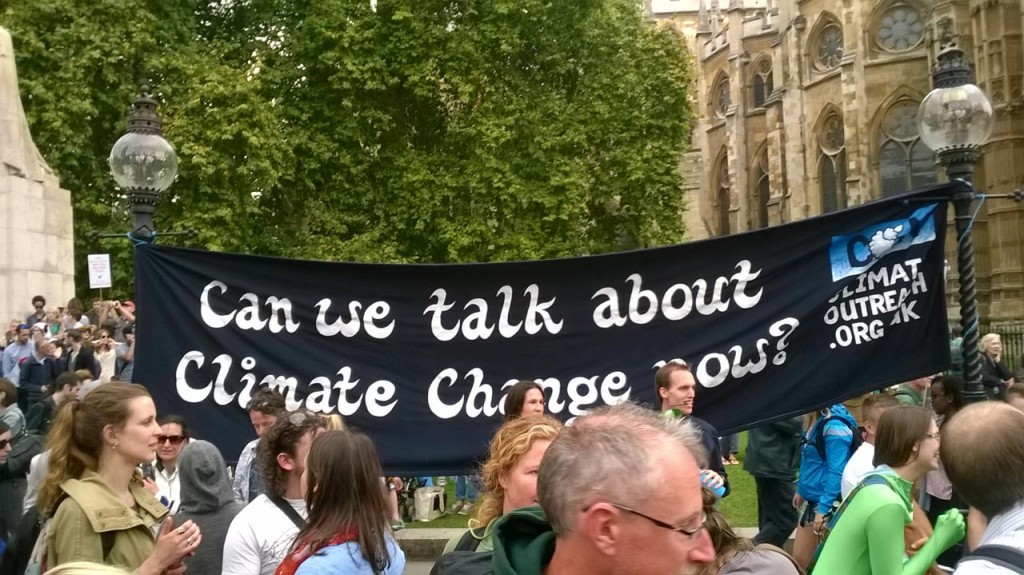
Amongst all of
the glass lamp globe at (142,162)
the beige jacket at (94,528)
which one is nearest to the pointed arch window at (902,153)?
the glass lamp globe at (142,162)

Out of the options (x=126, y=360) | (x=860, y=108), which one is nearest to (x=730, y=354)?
(x=126, y=360)

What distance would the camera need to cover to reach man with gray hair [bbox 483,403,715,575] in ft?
6.82

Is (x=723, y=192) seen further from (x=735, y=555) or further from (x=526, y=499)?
(x=735, y=555)

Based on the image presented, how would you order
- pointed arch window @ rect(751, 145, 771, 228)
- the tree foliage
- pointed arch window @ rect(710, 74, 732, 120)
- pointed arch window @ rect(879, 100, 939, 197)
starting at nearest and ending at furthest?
the tree foliage < pointed arch window @ rect(879, 100, 939, 197) < pointed arch window @ rect(751, 145, 771, 228) < pointed arch window @ rect(710, 74, 732, 120)

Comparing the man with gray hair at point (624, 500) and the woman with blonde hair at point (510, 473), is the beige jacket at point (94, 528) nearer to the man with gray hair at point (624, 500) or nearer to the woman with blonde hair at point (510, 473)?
the woman with blonde hair at point (510, 473)

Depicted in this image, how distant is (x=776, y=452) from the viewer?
8.31m

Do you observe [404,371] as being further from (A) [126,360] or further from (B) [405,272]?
(A) [126,360]

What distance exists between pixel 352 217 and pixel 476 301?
78.7 ft

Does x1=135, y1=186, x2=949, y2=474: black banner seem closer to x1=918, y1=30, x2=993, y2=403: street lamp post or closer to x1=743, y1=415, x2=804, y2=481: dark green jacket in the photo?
x1=918, y1=30, x2=993, y2=403: street lamp post

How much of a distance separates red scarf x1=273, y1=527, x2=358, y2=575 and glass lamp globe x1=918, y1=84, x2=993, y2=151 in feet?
15.6

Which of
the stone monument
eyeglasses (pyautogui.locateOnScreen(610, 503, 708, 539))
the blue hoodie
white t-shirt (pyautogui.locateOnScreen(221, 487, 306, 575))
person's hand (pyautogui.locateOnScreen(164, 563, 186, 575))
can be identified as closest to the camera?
eyeglasses (pyautogui.locateOnScreen(610, 503, 708, 539))

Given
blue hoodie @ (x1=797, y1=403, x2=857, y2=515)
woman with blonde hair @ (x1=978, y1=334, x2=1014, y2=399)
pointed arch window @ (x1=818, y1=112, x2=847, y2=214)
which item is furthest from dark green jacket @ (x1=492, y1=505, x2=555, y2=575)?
pointed arch window @ (x1=818, y1=112, x2=847, y2=214)

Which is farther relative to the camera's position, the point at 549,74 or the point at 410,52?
the point at 549,74

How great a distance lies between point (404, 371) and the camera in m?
5.80
